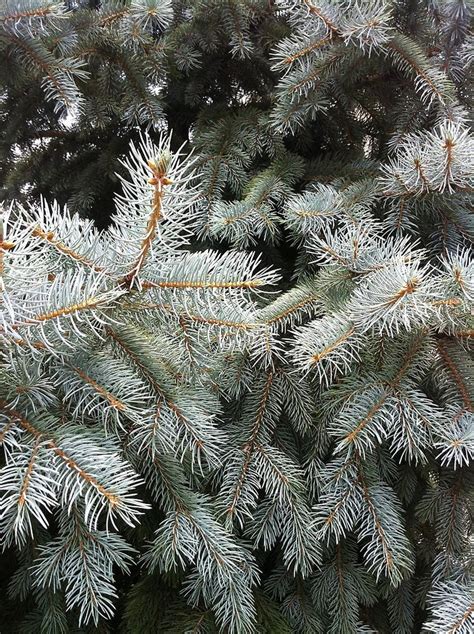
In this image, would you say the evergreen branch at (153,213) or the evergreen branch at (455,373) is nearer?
the evergreen branch at (153,213)

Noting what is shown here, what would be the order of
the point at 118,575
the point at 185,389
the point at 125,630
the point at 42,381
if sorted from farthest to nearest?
the point at 118,575 → the point at 125,630 → the point at 185,389 → the point at 42,381

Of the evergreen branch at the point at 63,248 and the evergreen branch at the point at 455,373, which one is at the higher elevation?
the evergreen branch at the point at 63,248

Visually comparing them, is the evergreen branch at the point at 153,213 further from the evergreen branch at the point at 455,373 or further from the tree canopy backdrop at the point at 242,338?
the evergreen branch at the point at 455,373

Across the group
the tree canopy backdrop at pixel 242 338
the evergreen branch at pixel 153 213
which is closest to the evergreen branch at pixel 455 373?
the tree canopy backdrop at pixel 242 338

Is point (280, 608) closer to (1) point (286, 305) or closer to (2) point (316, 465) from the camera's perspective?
(2) point (316, 465)

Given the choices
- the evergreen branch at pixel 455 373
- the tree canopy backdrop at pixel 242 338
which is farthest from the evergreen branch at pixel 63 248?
the evergreen branch at pixel 455 373

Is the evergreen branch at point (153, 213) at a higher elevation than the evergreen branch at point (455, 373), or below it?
higher

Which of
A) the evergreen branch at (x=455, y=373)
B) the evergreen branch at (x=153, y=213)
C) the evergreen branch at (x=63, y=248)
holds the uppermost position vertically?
the evergreen branch at (x=153, y=213)

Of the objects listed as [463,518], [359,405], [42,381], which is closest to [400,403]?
[359,405]
